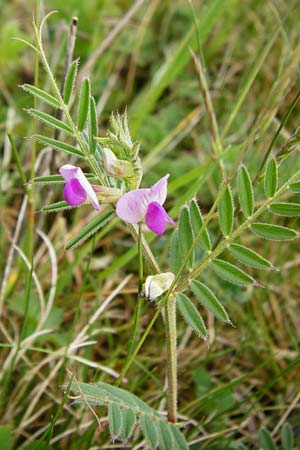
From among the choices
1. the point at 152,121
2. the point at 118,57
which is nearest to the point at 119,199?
the point at 152,121

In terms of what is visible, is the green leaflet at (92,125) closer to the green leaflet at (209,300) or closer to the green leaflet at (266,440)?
the green leaflet at (209,300)

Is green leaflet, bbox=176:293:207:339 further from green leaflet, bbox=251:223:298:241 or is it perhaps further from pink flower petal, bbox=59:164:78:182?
pink flower petal, bbox=59:164:78:182

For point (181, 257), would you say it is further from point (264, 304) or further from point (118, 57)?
point (118, 57)

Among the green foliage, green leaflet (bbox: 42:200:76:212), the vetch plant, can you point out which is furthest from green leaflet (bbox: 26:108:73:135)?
the green foliage

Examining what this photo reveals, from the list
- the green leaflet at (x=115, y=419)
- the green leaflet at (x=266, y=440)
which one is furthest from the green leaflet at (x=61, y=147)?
the green leaflet at (x=266, y=440)

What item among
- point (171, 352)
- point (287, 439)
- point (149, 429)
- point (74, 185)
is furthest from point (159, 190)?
point (287, 439)

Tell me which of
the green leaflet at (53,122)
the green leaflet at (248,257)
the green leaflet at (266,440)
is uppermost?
the green leaflet at (53,122)

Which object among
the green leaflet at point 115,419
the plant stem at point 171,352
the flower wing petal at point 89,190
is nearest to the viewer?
the flower wing petal at point 89,190
